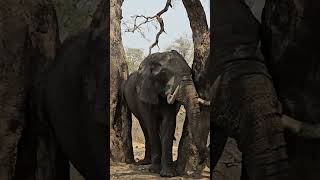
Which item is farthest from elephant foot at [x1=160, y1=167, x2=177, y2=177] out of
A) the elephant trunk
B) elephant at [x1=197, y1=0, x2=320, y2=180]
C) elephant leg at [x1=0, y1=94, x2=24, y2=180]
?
elephant leg at [x1=0, y1=94, x2=24, y2=180]

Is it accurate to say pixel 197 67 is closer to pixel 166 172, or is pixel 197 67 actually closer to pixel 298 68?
pixel 166 172

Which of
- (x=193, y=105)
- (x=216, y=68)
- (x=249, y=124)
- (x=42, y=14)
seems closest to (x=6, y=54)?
(x=42, y=14)

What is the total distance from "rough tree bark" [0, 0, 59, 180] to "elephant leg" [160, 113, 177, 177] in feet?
15.0

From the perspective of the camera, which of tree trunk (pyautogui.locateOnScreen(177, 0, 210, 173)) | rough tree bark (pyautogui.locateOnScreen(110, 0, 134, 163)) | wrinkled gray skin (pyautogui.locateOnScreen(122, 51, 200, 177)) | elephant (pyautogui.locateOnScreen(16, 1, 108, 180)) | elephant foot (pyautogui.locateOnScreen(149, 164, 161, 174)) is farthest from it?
rough tree bark (pyautogui.locateOnScreen(110, 0, 134, 163))

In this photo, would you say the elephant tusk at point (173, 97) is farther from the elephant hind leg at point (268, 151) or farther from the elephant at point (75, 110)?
the elephant hind leg at point (268, 151)

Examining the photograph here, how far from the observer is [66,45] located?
2793 millimetres

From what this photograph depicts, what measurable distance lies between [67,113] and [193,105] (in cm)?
426

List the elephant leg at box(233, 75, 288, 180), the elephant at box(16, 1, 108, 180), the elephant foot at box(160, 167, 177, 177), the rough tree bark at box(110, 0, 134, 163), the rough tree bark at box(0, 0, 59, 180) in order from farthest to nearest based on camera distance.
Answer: the rough tree bark at box(110, 0, 134, 163) < the elephant foot at box(160, 167, 177, 177) < the elephant at box(16, 1, 108, 180) < the rough tree bark at box(0, 0, 59, 180) < the elephant leg at box(233, 75, 288, 180)

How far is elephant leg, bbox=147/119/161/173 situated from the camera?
25.2 feet

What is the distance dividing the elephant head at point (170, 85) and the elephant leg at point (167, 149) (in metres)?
0.37

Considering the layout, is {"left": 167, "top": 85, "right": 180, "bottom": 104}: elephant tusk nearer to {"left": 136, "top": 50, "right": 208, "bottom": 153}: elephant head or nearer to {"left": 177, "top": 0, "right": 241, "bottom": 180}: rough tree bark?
{"left": 136, "top": 50, "right": 208, "bottom": 153}: elephant head

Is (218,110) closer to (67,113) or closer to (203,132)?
(67,113)

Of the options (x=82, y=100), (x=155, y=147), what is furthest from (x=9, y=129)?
(x=155, y=147)

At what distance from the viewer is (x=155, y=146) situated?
7.79 m
